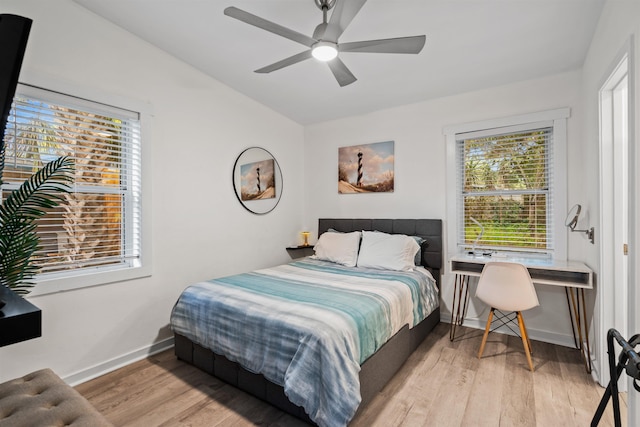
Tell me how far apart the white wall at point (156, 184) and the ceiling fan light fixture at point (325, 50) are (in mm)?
1730

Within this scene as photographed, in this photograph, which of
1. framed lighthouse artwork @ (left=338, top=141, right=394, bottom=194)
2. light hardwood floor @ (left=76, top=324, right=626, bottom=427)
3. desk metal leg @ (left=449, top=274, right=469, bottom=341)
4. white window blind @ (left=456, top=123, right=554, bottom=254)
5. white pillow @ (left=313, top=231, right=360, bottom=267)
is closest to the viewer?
light hardwood floor @ (left=76, top=324, right=626, bottom=427)

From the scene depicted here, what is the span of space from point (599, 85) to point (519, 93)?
0.99 metres

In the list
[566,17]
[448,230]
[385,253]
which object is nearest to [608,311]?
[448,230]

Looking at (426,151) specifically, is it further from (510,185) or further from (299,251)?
(299,251)

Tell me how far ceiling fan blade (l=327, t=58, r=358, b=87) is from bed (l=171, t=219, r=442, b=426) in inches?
66.2

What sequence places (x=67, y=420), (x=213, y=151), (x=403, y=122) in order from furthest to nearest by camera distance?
(x=403, y=122)
(x=213, y=151)
(x=67, y=420)

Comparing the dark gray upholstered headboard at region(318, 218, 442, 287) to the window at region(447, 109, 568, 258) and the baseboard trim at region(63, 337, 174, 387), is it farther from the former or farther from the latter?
the baseboard trim at region(63, 337, 174, 387)

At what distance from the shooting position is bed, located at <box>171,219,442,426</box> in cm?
170

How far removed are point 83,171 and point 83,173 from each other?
0.02 metres

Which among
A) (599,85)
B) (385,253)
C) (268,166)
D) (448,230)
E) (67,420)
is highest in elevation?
(599,85)

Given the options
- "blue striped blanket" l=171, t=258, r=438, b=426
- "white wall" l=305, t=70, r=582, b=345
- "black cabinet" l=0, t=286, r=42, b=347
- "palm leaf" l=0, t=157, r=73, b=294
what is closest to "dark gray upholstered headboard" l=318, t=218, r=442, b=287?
"white wall" l=305, t=70, r=582, b=345

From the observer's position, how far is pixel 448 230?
3543 millimetres

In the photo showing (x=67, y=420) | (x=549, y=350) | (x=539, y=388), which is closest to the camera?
(x=67, y=420)

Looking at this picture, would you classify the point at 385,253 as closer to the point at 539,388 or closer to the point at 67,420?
the point at 539,388
